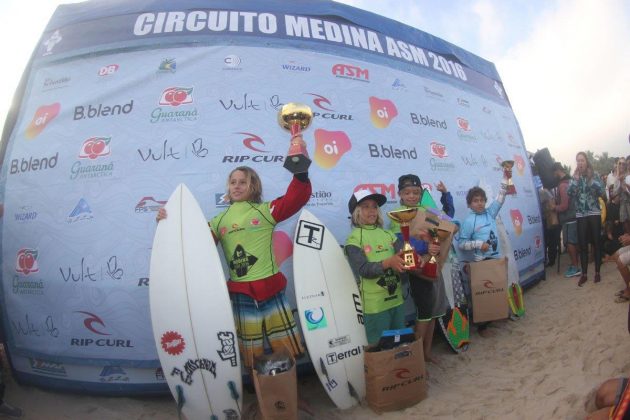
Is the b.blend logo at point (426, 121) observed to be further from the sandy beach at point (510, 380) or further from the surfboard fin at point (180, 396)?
the surfboard fin at point (180, 396)

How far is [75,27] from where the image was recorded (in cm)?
344

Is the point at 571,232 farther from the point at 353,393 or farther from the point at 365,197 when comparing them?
the point at 353,393

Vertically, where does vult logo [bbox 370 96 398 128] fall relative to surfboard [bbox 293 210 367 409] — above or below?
above

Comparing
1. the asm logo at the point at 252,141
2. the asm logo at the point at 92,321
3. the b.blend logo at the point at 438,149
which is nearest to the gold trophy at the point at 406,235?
the asm logo at the point at 252,141

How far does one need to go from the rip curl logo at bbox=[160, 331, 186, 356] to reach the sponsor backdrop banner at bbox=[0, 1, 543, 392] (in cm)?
47

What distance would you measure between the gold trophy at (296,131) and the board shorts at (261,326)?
38.3 inches

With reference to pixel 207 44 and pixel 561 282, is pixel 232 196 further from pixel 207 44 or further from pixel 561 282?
pixel 561 282

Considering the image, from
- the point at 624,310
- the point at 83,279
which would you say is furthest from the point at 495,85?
the point at 83,279

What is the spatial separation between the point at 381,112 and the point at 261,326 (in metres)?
2.60

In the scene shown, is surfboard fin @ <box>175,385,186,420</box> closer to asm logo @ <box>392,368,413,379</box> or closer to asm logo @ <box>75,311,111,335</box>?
asm logo @ <box>75,311,111,335</box>

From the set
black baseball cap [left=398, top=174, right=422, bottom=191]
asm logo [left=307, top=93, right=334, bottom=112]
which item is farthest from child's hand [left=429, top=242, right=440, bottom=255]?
asm logo [left=307, top=93, right=334, bottom=112]

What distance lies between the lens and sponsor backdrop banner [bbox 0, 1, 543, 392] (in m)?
2.87

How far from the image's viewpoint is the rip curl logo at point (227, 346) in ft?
7.53

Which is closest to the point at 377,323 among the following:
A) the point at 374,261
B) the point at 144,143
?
the point at 374,261
